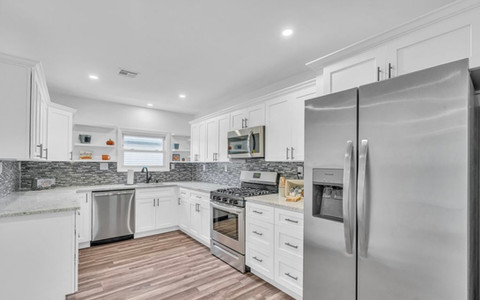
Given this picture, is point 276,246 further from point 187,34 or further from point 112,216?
point 112,216

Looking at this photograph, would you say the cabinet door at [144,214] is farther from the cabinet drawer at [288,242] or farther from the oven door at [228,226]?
the cabinet drawer at [288,242]

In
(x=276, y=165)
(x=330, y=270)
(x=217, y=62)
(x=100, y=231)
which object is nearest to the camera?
(x=330, y=270)

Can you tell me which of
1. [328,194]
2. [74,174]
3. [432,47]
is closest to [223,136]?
[328,194]

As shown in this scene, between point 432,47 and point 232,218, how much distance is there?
2.61 metres

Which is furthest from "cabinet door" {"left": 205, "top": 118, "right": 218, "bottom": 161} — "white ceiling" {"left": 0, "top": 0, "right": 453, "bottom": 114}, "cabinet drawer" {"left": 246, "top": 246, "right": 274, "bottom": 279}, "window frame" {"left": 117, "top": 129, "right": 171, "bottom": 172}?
"cabinet drawer" {"left": 246, "top": 246, "right": 274, "bottom": 279}

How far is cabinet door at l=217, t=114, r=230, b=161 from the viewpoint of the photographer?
13.1ft

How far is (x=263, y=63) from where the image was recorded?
2863 millimetres

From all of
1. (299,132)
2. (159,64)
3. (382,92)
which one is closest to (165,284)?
(299,132)

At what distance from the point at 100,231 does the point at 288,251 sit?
3.27m

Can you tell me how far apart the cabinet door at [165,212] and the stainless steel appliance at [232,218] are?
145 cm

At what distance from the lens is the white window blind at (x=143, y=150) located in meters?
4.84

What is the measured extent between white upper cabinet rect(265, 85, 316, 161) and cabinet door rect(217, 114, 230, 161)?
3.29 ft

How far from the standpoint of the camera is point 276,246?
250cm

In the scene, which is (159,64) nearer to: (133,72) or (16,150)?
(133,72)
